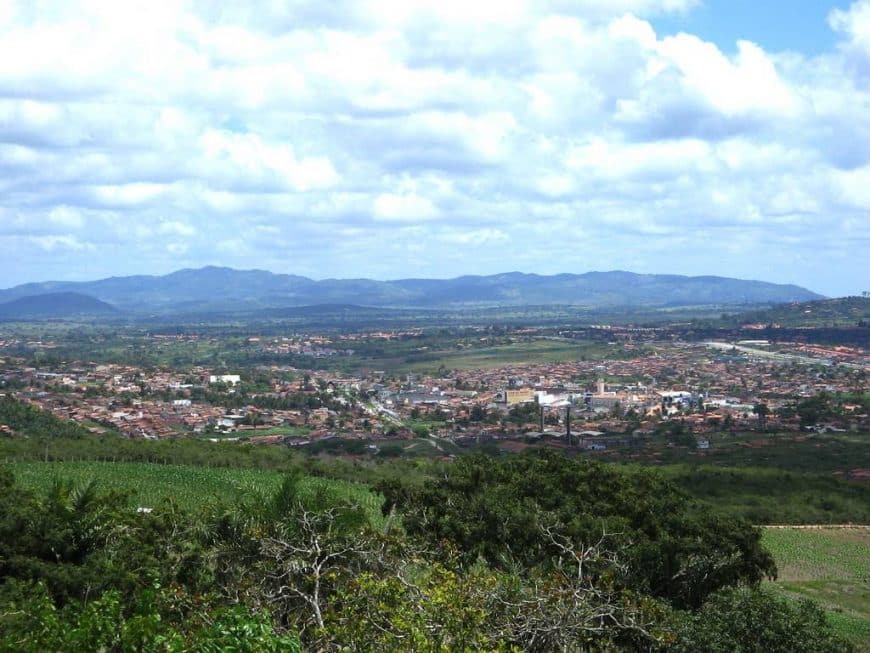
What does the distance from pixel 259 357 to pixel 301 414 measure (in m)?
47.7

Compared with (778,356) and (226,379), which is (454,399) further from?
(778,356)

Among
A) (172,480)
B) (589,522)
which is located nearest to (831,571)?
(589,522)

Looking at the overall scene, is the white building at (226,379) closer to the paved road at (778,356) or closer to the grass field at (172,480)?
the grass field at (172,480)

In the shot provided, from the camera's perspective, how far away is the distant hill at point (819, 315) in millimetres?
131250

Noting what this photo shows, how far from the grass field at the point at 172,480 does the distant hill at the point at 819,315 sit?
355ft

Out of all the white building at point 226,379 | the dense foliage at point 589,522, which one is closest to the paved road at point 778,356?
the white building at point 226,379

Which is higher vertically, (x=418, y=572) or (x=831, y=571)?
(x=418, y=572)

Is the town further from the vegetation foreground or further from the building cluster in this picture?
the vegetation foreground

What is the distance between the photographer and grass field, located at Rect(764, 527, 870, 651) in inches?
789

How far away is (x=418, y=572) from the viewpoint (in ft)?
45.8

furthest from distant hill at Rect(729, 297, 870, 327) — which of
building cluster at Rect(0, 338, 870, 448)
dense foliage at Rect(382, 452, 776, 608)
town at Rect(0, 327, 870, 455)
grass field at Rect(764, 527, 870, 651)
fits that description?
dense foliage at Rect(382, 452, 776, 608)

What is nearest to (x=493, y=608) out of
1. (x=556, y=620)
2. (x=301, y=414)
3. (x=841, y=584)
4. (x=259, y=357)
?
(x=556, y=620)

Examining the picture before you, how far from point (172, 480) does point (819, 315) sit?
127 m

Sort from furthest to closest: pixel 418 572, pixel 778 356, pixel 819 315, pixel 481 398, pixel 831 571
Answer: pixel 819 315 < pixel 778 356 < pixel 481 398 < pixel 831 571 < pixel 418 572
